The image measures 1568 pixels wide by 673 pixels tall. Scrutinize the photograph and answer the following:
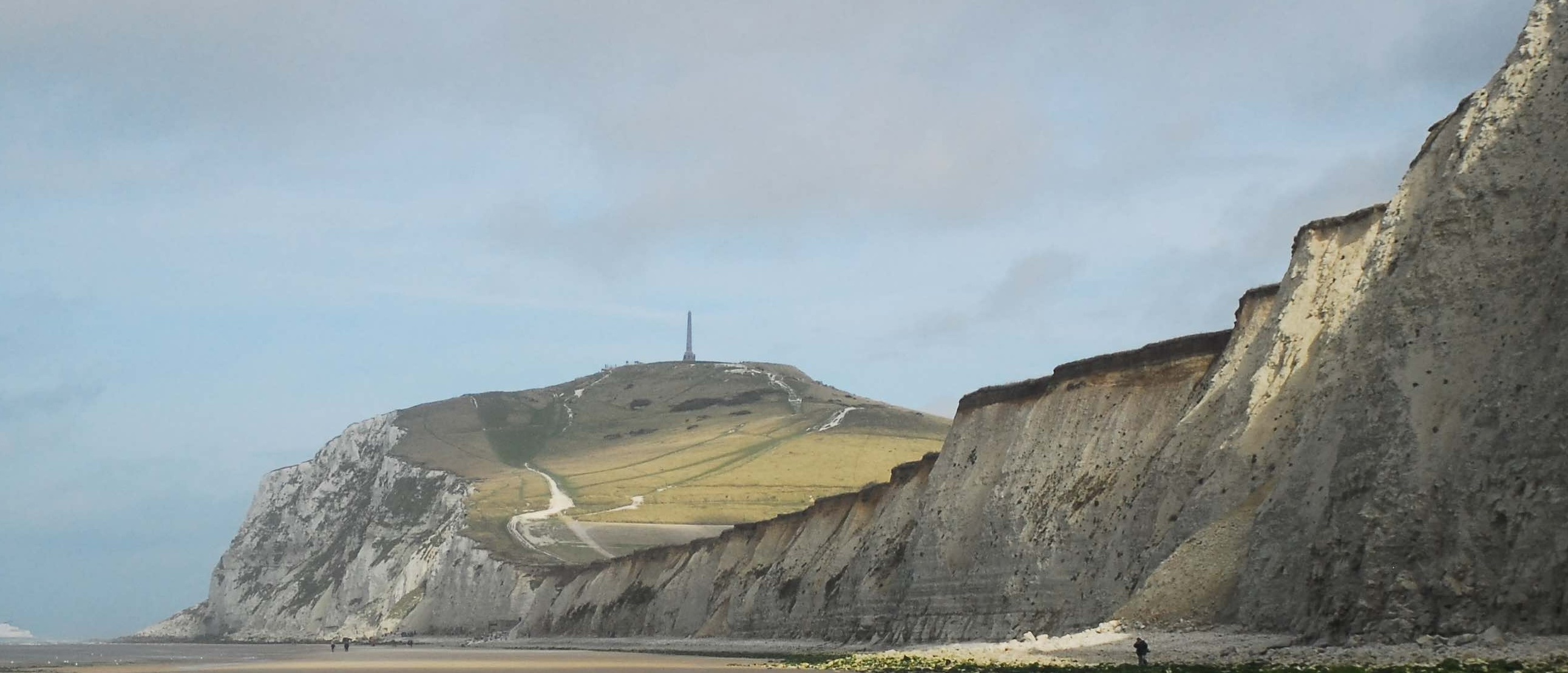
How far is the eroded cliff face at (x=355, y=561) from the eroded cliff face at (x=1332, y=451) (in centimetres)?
7513

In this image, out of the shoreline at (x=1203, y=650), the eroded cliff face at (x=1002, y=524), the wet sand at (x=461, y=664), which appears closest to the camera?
the shoreline at (x=1203, y=650)

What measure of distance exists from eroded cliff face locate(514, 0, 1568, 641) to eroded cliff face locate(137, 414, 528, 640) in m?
75.1

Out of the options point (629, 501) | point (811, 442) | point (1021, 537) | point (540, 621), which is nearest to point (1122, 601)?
point (1021, 537)

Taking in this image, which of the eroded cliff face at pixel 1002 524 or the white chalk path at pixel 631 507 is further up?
the white chalk path at pixel 631 507

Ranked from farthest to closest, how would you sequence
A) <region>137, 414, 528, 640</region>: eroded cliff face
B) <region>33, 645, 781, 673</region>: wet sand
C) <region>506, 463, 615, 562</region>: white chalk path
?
<region>506, 463, 615, 562</region>: white chalk path
<region>137, 414, 528, 640</region>: eroded cliff face
<region>33, 645, 781, 673</region>: wet sand

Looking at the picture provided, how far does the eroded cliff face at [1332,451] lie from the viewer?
85.3 feet

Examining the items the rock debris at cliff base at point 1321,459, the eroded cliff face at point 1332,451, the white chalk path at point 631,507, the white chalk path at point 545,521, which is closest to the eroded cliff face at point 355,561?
the white chalk path at point 545,521

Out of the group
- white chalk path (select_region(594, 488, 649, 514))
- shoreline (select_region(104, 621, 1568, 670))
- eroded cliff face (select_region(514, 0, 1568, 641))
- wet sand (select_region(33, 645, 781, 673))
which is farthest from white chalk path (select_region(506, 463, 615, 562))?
eroded cliff face (select_region(514, 0, 1568, 641))

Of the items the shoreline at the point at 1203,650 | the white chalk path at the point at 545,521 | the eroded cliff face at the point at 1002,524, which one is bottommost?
the shoreline at the point at 1203,650

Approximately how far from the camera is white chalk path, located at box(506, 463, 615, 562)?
447ft

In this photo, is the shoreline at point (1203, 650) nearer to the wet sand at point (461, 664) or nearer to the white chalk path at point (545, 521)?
the wet sand at point (461, 664)

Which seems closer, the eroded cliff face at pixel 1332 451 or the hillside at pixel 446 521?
the eroded cliff face at pixel 1332 451

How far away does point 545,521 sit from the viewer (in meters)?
148

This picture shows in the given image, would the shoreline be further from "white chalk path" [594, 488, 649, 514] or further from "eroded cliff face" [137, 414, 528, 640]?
"white chalk path" [594, 488, 649, 514]
